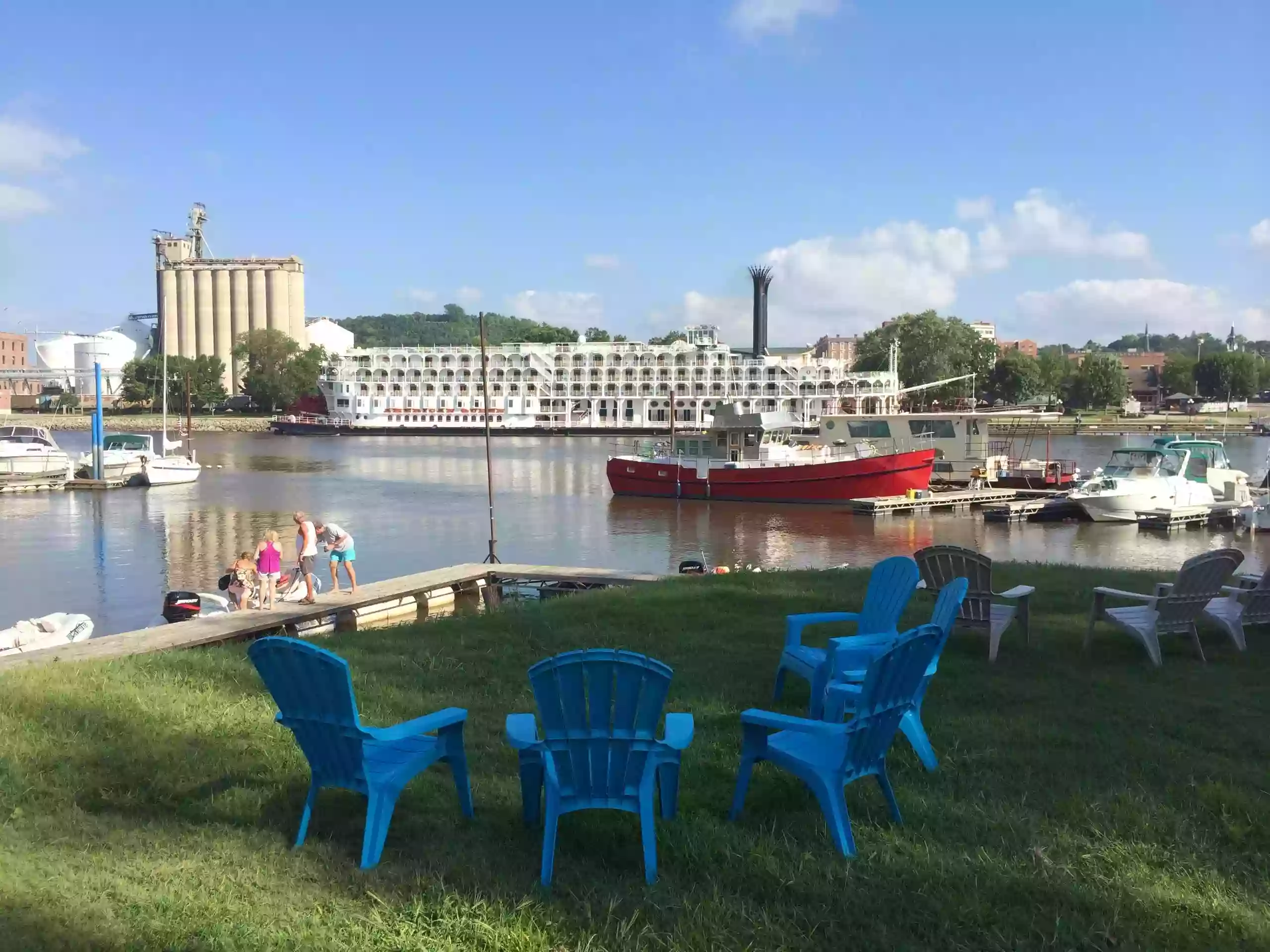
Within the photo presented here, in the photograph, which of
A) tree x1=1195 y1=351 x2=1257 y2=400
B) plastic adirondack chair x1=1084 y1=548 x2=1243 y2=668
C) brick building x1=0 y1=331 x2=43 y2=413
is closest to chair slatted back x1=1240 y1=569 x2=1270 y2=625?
plastic adirondack chair x1=1084 y1=548 x2=1243 y2=668

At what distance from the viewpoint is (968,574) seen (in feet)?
20.0

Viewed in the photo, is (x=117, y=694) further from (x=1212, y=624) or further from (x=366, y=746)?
(x=1212, y=624)

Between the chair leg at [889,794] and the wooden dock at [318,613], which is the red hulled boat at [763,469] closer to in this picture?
the wooden dock at [318,613]

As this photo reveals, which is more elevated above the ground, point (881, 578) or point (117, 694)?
point (881, 578)

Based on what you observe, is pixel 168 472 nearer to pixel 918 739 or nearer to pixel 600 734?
pixel 918 739

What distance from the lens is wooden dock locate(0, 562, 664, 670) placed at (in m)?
6.75

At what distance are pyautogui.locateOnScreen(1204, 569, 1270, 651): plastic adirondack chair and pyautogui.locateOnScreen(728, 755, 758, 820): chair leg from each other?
3.86 m

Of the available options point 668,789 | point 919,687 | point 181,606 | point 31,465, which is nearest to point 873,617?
point 919,687

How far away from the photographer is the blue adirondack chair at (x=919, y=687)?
4082 millimetres

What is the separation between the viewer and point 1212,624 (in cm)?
664

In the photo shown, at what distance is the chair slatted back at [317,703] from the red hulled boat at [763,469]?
27.1 metres

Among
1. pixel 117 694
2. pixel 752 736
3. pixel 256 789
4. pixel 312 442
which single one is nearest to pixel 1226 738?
pixel 752 736

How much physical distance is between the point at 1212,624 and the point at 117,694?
21.3 feet

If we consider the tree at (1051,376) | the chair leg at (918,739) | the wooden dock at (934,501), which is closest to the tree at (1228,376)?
the tree at (1051,376)
